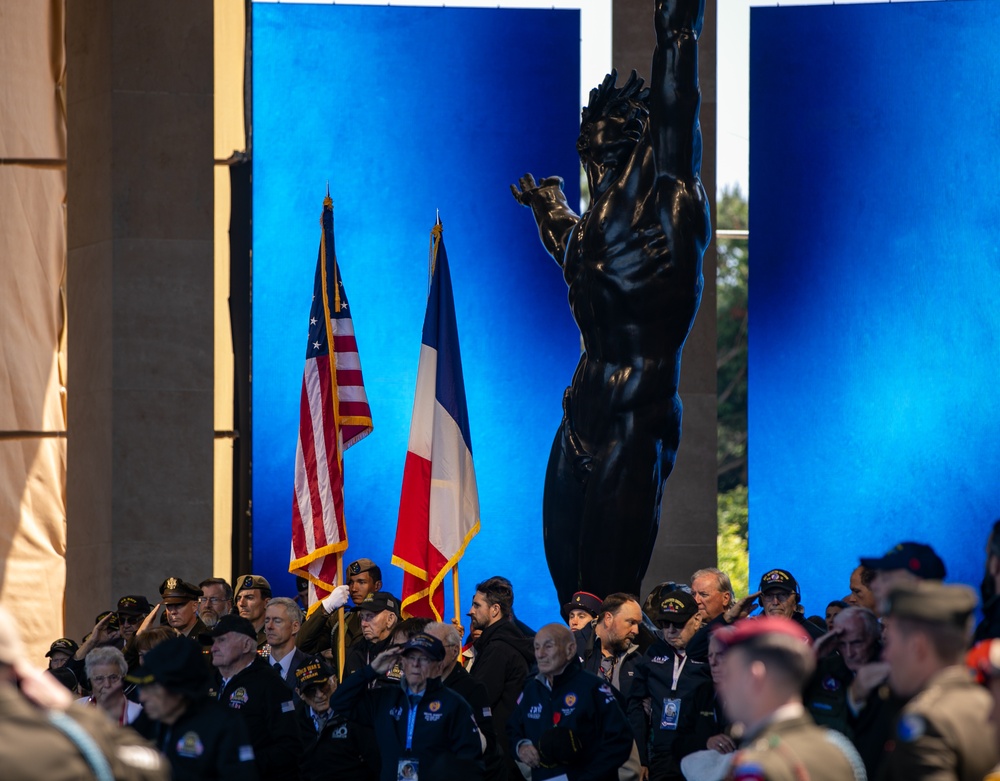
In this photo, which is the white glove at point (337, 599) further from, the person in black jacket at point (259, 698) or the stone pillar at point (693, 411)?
the stone pillar at point (693, 411)

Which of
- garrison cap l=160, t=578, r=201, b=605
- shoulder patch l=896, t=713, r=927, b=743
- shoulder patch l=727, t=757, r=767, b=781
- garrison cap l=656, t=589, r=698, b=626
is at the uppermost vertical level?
shoulder patch l=896, t=713, r=927, b=743

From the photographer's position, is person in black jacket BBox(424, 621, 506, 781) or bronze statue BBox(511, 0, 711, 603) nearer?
person in black jacket BBox(424, 621, 506, 781)

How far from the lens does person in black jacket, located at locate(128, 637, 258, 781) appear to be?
6.01 m

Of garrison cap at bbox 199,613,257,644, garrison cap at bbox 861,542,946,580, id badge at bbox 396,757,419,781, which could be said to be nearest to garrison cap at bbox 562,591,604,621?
id badge at bbox 396,757,419,781

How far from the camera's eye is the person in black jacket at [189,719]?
6.01 metres

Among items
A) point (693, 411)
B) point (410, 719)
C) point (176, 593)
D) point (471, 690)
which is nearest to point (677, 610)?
point (471, 690)

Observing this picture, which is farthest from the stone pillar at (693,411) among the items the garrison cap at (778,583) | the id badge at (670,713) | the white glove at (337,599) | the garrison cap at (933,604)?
the garrison cap at (933,604)

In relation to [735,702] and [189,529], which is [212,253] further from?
[735,702]

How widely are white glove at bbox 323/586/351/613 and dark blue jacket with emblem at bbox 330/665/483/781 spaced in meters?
1.77

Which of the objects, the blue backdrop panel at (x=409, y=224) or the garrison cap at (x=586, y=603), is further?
the blue backdrop panel at (x=409, y=224)

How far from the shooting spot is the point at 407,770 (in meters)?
→ 7.70

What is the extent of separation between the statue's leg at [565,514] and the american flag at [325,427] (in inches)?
49.5

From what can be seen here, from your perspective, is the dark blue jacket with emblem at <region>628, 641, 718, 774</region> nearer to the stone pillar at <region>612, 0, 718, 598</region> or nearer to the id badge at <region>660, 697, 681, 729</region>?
the id badge at <region>660, 697, 681, 729</region>

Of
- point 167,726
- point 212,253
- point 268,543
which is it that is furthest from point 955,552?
point 167,726
